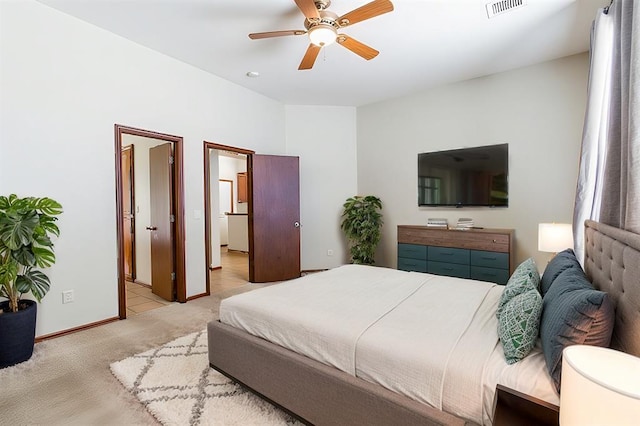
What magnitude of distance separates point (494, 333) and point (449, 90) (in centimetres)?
390

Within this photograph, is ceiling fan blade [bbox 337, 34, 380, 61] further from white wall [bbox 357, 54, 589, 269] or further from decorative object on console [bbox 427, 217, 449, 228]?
decorative object on console [bbox 427, 217, 449, 228]

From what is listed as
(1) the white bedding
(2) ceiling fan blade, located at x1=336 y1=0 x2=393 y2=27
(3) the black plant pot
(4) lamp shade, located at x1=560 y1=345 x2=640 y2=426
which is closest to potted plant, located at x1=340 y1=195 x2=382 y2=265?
(1) the white bedding

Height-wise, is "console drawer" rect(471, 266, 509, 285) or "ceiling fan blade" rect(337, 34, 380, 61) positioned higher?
"ceiling fan blade" rect(337, 34, 380, 61)

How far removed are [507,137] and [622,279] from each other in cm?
330

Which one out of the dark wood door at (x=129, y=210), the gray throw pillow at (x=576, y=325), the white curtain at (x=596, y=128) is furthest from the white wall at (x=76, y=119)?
the white curtain at (x=596, y=128)

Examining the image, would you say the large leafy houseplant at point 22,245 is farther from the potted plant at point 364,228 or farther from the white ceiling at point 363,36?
the potted plant at point 364,228

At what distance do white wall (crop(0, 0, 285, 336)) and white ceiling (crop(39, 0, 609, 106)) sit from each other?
235 millimetres

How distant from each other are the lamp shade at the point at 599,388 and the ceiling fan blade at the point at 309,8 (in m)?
2.41

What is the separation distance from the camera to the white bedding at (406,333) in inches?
46.7

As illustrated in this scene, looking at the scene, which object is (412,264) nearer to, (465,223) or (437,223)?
(437,223)

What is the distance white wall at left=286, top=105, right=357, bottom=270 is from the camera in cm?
535

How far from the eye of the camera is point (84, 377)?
2123 mm

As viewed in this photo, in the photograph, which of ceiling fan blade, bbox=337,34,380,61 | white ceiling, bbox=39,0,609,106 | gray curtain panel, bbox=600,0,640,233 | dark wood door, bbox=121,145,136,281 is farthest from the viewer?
dark wood door, bbox=121,145,136,281

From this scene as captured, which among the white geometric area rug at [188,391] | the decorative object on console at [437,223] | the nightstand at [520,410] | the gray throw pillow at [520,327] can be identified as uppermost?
the decorative object on console at [437,223]
